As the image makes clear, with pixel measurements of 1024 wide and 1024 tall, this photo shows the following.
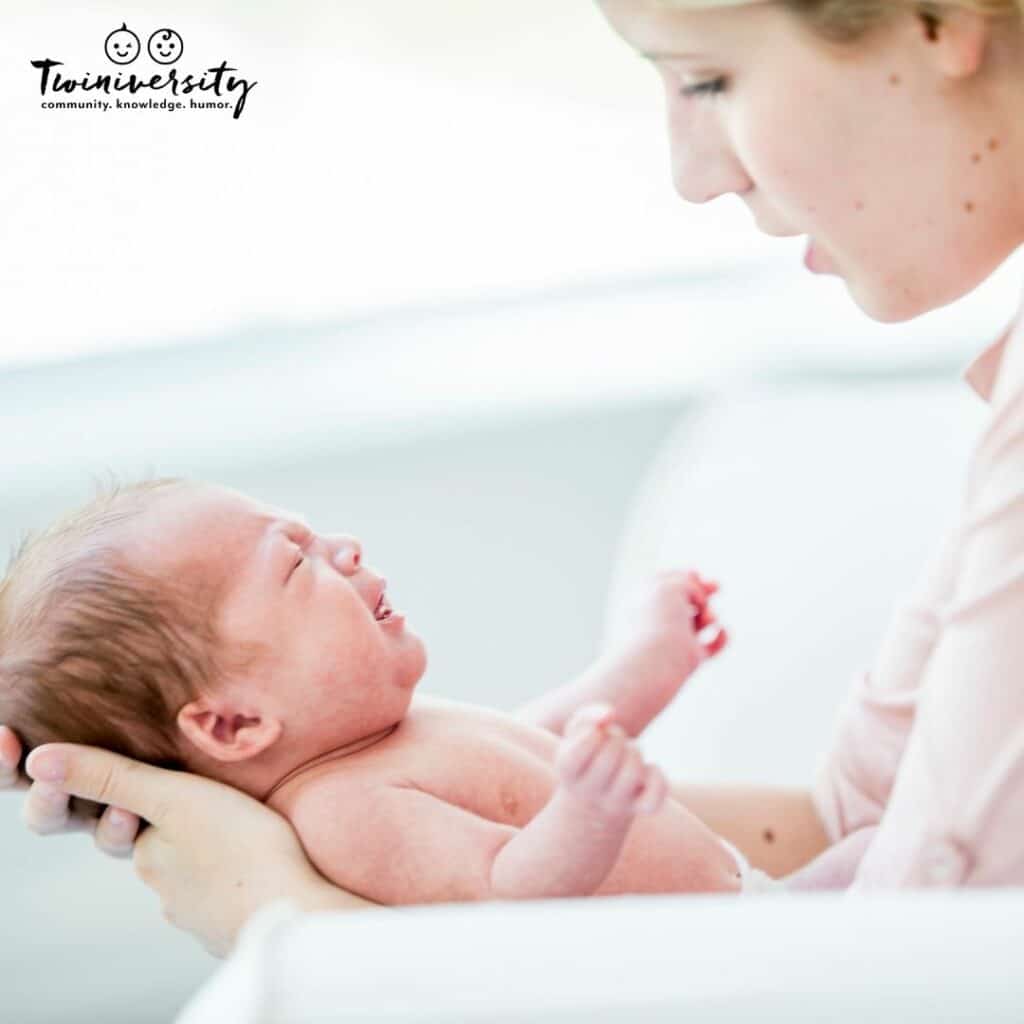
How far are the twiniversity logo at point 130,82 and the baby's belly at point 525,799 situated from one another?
1.05 meters

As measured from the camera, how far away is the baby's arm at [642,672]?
134cm

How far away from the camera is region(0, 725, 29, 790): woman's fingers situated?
112cm

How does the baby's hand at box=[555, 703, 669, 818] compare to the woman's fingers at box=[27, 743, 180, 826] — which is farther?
the woman's fingers at box=[27, 743, 180, 826]

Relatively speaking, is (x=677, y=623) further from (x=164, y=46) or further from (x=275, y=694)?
(x=164, y=46)

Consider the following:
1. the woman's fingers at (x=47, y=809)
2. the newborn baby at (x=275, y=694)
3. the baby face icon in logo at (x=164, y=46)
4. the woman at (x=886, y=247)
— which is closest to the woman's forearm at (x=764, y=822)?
the newborn baby at (x=275, y=694)

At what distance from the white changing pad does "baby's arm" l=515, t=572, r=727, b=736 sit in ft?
2.13

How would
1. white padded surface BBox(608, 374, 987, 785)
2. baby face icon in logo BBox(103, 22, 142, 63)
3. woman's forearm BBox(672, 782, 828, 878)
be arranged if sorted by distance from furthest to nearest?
1. baby face icon in logo BBox(103, 22, 142, 63)
2. white padded surface BBox(608, 374, 987, 785)
3. woman's forearm BBox(672, 782, 828, 878)

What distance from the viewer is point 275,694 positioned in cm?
114

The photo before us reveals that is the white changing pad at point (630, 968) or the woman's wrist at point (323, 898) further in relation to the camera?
the woman's wrist at point (323, 898)

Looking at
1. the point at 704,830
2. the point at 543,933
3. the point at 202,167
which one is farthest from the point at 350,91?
the point at 543,933

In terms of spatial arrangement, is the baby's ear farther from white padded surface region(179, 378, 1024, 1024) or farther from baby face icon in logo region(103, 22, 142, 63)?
baby face icon in logo region(103, 22, 142, 63)

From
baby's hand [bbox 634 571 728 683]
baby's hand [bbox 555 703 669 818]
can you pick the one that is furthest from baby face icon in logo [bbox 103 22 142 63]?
baby's hand [bbox 555 703 669 818]

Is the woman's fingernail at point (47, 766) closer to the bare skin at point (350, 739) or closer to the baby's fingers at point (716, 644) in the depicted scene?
the bare skin at point (350, 739)

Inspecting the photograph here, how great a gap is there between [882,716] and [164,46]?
1.27 m
